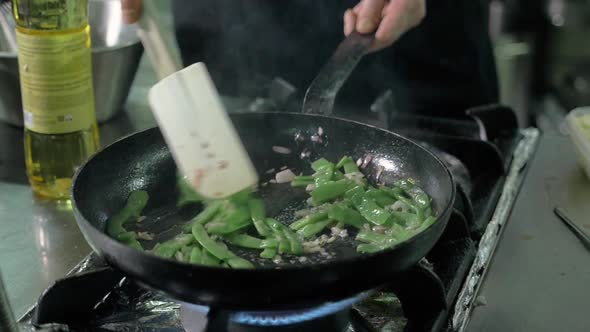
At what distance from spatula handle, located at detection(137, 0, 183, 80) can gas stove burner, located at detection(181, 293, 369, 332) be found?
1.39ft

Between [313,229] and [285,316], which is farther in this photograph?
[313,229]

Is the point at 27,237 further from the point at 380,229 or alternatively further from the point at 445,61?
the point at 445,61

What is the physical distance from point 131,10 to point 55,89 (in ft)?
0.66

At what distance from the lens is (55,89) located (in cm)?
118

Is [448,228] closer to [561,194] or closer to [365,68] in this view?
[561,194]

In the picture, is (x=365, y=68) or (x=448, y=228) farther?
(x=365, y=68)

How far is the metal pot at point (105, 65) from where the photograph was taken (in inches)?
55.9

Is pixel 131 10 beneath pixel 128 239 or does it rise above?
above

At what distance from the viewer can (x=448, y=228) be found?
1066mm

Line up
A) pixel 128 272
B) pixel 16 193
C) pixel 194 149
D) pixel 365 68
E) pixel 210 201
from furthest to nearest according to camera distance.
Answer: pixel 365 68 → pixel 16 193 → pixel 210 201 → pixel 194 149 → pixel 128 272

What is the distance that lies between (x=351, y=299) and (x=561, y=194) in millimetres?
691

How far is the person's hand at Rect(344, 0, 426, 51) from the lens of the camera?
4.25 feet

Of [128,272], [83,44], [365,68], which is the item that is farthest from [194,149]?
[365,68]

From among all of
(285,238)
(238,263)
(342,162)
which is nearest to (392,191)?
(342,162)
